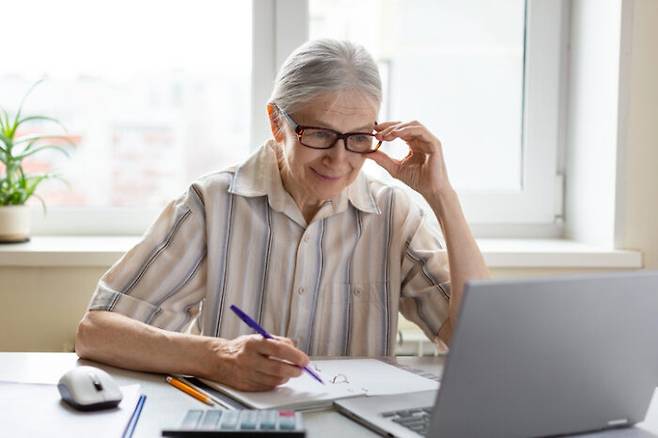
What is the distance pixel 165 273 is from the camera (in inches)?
64.2

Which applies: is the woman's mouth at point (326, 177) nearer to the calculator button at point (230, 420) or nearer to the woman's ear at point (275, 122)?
the woman's ear at point (275, 122)

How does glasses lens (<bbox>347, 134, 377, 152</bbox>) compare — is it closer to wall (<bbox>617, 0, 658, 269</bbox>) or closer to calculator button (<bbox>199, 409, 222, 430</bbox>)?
calculator button (<bbox>199, 409, 222, 430</bbox>)

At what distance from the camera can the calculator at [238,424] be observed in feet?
3.28

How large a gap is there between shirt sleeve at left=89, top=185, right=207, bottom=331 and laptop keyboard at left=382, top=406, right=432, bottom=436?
658 millimetres

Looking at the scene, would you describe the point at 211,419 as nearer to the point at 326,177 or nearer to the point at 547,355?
the point at 547,355

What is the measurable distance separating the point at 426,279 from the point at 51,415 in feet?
2.79

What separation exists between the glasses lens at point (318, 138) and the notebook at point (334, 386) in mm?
422

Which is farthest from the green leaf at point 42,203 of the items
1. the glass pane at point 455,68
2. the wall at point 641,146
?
the wall at point 641,146

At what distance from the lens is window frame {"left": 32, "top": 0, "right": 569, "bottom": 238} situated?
2.47 m

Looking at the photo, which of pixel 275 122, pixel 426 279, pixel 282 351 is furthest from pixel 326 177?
pixel 282 351

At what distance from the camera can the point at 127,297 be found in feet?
5.21

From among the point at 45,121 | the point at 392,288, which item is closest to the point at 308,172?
the point at 392,288

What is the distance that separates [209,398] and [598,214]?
62.2 inches

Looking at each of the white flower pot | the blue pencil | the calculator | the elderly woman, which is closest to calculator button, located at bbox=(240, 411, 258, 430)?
the calculator
